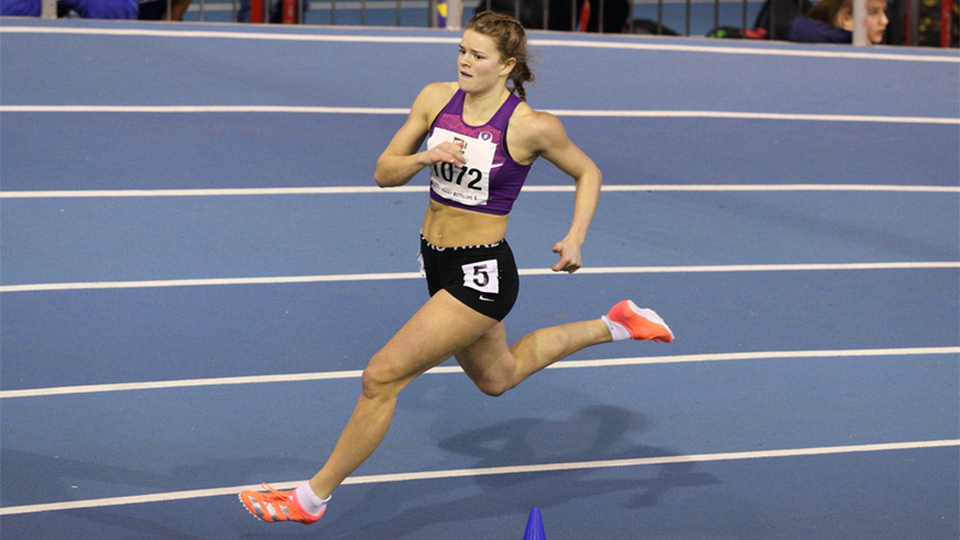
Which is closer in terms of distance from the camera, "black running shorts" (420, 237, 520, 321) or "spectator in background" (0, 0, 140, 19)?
"black running shorts" (420, 237, 520, 321)

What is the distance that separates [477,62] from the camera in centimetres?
356

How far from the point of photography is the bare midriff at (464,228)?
12.3 feet

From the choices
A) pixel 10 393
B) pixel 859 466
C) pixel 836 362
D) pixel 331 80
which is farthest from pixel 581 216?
pixel 331 80

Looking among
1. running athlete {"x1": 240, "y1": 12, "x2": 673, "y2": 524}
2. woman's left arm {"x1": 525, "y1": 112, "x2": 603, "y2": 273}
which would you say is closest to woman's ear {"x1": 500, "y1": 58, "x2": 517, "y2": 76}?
running athlete {"x1": 240, "y1": 12, "x2": 673, "y2": 524}

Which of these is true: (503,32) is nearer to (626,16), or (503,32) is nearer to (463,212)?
(463,212)

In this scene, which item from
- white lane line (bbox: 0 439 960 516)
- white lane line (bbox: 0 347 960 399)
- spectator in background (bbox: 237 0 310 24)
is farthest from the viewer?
spectator in background (bbox: 237 0 310 24)

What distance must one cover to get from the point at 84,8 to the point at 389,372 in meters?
5.20

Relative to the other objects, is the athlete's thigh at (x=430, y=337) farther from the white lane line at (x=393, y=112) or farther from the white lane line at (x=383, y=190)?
the white lane line at (x=393, y=112)

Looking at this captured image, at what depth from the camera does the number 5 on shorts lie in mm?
3688

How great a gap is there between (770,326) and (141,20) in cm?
490

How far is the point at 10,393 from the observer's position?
502cm

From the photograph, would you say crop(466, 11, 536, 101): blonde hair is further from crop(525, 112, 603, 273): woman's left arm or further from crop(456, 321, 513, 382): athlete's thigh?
crop(456, 321, 513, 382): athlete's thigh

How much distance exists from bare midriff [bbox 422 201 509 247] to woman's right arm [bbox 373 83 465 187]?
22 cm

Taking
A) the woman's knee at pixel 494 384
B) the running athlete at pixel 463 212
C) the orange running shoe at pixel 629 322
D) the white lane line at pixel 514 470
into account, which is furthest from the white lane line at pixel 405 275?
the running athlete at pixel 463 212
